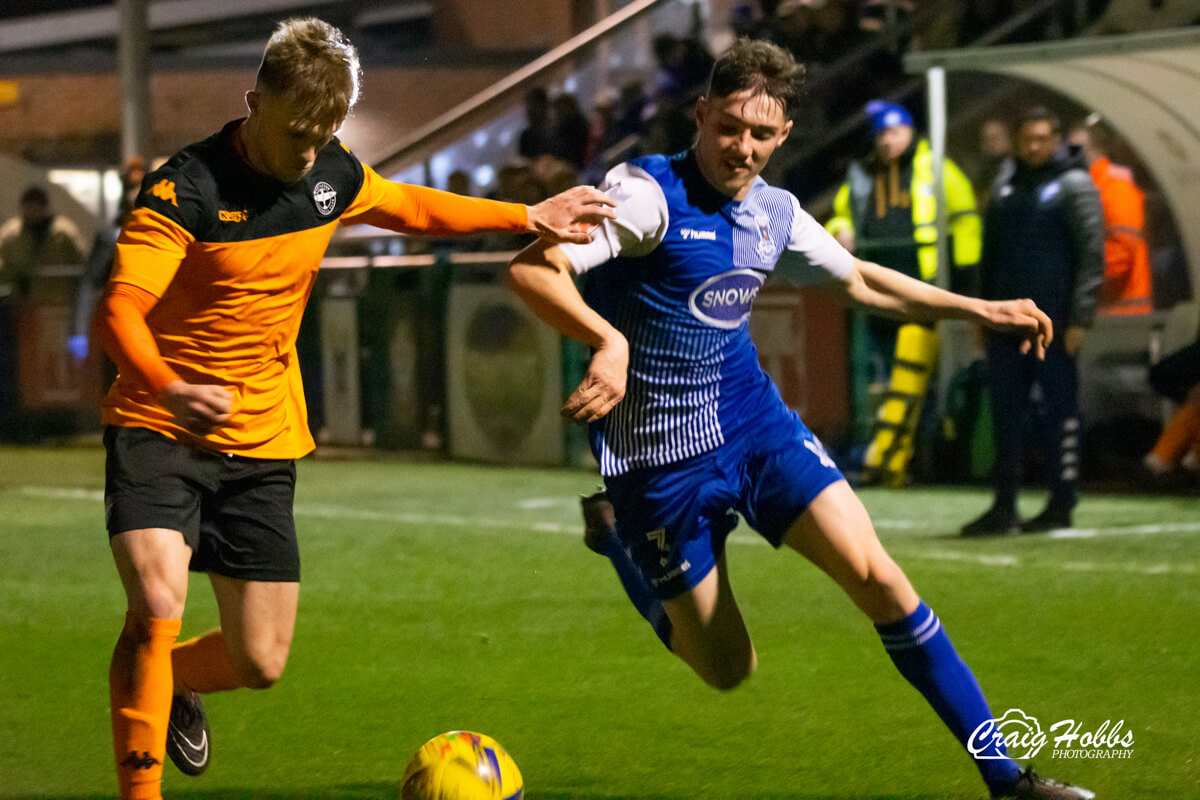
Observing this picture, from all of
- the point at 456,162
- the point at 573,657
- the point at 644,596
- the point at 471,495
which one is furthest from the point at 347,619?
the point at 456,162

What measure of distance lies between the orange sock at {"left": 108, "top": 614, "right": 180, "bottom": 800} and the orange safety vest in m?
7.43

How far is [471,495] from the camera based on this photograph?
10.8 m

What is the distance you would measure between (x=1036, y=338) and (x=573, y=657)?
7.55 ft

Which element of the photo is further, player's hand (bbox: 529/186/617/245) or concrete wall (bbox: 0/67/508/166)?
concrete wall (bbox: 0/67/508/166)

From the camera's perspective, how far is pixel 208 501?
407 centimetres

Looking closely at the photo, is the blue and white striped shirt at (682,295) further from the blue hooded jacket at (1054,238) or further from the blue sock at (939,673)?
the blue hooded jacket at (1054,238)

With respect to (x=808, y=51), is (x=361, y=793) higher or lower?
lower

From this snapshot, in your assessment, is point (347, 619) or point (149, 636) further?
point (347, 619)

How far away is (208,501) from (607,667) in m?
2.17

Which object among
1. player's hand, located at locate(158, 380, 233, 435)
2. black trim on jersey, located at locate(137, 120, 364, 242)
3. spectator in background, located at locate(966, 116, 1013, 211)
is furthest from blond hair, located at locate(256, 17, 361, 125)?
spectator in background, located at locate(966, 116, 1013, 211)

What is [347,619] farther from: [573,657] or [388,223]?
[388,223]

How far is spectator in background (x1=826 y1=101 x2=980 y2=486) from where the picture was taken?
34.1 ft

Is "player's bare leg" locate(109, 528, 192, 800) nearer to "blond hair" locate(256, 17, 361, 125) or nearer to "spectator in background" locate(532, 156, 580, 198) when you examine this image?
"blond hair" locate(256, 17, 361, 125)

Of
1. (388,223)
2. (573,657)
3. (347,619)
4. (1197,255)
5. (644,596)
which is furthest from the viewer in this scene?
(1197,255)
